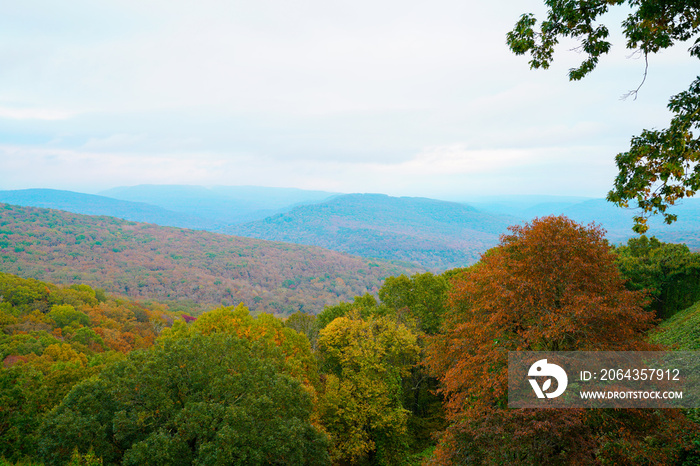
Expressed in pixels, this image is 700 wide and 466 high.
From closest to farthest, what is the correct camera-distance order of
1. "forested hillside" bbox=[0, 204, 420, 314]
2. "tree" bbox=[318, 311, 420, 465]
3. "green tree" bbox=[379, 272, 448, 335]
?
→ "tree" bbox=[318, 311, 420, 465]
"green tree" bbox=[379, 272, 448, 335]
"forested hillside" bbox=[0, 204, 420, 314]

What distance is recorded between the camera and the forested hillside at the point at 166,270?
127 m

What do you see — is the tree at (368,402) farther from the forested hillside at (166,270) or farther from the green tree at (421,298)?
the forested hillside at (166,270)

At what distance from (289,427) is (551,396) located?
7.91 meters

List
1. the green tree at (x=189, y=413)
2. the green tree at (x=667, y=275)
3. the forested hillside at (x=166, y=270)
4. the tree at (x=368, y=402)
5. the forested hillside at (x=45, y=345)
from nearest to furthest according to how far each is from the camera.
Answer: the green tree at (x=189, y=413), the forested hillside at (x=45, y=345), the tree at (x=368, y=402), the green tree at (x=667, y=275), the forested hillside at (x=166, y=270)

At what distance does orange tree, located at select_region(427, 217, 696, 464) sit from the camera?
7977mm

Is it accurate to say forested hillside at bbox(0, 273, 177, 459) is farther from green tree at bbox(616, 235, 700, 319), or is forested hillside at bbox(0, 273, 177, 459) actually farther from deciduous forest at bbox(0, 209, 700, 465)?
green tree at bbox(616, 235, 700, 319)

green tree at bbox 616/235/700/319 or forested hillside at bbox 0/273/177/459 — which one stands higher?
green tree at bbox 616/235/700/319

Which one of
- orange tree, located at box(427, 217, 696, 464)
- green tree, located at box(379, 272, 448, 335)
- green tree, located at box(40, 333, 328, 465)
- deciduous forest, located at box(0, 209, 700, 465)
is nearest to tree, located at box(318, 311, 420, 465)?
deciduous forest, located at box(0, 209, 700, 465)

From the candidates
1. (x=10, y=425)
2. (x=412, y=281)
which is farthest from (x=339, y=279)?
(x=10, y=425)

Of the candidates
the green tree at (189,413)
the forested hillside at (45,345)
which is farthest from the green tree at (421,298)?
the forested hillside at (45,345)

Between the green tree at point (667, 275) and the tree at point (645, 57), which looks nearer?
the tree at point (645, 57)

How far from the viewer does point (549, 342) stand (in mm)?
9852

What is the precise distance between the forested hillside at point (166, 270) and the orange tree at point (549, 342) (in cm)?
10884

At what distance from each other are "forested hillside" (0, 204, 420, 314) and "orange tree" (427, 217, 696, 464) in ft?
357
